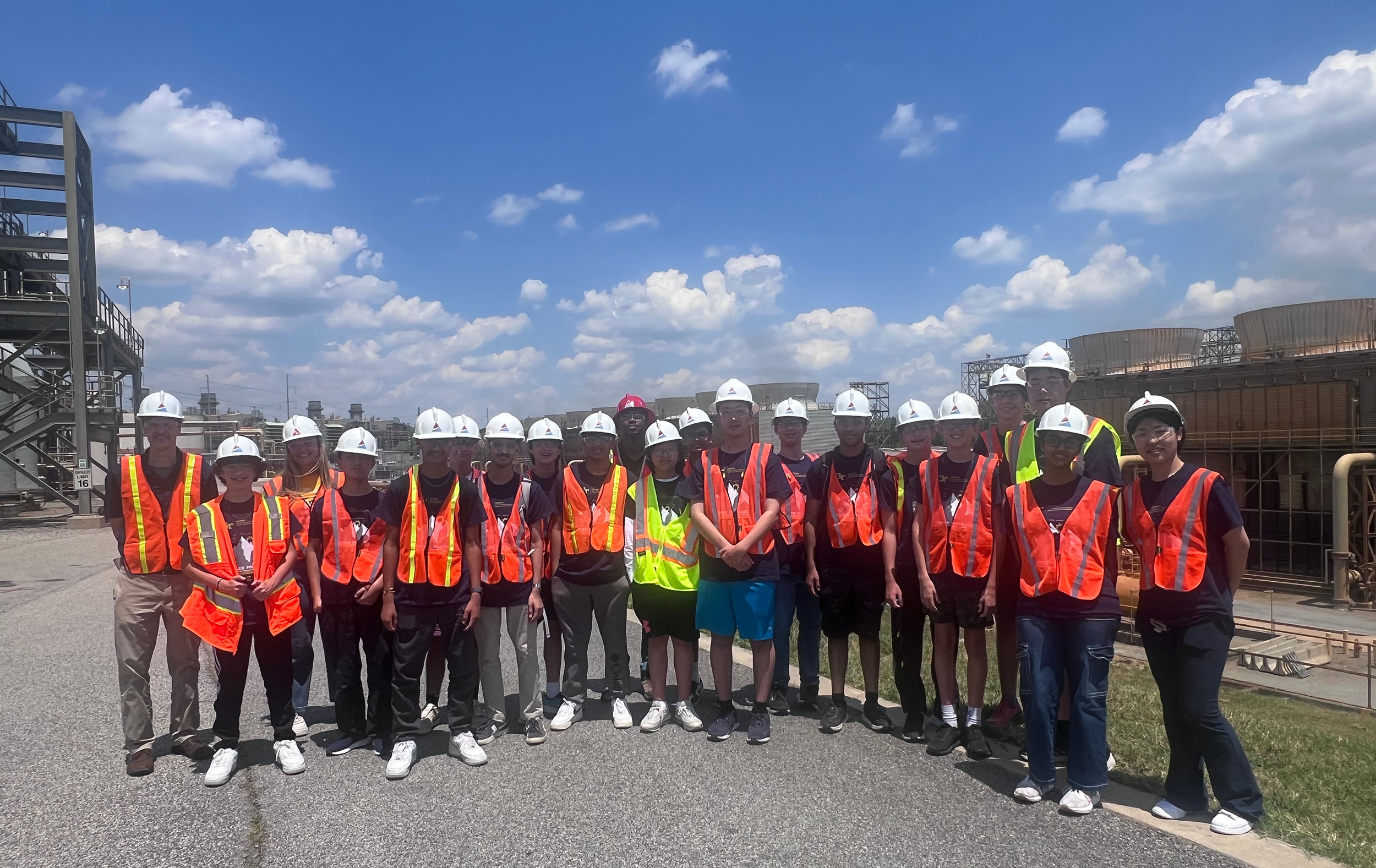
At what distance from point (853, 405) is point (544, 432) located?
2.10 m

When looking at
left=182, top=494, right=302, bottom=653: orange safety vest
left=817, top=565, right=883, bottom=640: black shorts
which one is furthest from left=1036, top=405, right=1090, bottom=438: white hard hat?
left=182, top=494, right=302, bottom=653: orange safety vest

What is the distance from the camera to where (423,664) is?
15.3 ft

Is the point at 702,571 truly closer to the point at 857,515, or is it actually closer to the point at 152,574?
the point at 857,515

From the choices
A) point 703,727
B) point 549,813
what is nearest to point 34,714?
point 549,813

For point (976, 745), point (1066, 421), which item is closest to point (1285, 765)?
point (976, 745)

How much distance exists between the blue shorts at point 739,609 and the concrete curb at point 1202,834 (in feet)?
4.78

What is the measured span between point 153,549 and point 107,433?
81.1 feet

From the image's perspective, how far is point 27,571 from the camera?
12898 millimetres

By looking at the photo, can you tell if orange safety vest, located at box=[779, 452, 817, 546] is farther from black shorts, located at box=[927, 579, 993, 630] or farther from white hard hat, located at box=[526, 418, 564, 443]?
white hard hat, located at box=[526, 418, 564, 443]

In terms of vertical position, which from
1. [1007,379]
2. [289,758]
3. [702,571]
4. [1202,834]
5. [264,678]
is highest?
[1007,379]

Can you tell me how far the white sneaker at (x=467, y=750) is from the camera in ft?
14.5

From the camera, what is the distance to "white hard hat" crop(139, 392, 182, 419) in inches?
Result: 181

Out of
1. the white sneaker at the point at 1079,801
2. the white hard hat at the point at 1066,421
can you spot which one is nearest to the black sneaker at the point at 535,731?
the white sneaker at the point at 1079,801

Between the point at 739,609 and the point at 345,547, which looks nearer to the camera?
the point at 345,547
